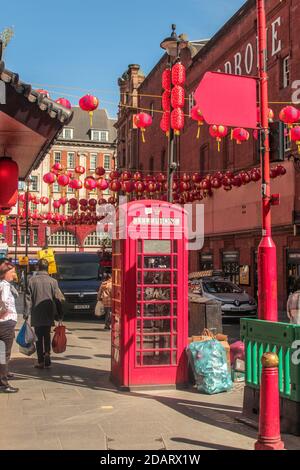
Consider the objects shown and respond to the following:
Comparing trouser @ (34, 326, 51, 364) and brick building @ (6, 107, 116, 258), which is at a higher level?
brick building @ (6, 107, 116, 258)

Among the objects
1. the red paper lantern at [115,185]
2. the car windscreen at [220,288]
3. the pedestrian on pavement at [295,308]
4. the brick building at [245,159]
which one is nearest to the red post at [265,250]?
the pedestrian on pavement at [295,308]

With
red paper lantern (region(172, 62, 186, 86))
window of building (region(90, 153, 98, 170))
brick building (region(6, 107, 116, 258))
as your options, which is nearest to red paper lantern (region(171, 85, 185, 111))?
red paper lantern (region(172, 62, 186, 86))

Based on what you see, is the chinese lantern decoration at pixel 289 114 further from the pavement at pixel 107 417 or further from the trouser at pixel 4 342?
the trouser at pixel 4 342

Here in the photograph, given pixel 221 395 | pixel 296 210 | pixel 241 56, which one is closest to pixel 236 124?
pixel 221 395

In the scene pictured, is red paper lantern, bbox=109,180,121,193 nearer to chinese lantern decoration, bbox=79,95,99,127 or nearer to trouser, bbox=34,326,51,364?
chinese lantern decoration, bbox=79,95,99,127

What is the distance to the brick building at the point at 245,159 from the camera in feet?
74.6

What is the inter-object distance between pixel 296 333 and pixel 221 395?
8.07ft

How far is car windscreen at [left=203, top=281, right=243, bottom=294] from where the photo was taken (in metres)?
19.7

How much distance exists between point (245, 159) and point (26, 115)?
854 inches

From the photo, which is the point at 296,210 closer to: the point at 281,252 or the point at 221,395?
the point at 281,252

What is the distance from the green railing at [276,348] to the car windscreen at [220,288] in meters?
12.8

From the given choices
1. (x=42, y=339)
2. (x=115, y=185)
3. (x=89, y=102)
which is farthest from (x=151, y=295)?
(x=115, y=185)

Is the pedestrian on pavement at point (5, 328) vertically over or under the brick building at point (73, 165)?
under

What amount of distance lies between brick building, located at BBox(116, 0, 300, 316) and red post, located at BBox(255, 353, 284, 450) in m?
17.4
